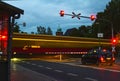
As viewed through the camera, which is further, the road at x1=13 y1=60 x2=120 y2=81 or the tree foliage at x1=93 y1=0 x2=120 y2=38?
the tree foliage at x1=93 y1=0 x2=120 y2=38

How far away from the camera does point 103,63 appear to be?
123 ft

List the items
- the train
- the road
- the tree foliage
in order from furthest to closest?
the tree foliage < the train < the road

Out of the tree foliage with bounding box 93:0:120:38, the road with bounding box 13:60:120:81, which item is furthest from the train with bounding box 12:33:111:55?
the road with bounding box 13:60:120:81

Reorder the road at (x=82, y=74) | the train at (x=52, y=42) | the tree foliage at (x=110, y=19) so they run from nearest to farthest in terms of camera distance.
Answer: the road at (x=82, y=74) < the train at (x=52, y=42) < the tree foliage at (x=110, y=19)

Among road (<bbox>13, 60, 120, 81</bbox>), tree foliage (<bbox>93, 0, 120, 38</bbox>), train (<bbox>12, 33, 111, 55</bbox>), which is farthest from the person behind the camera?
tree foliage (<bbox>93, 0, 120, 38</bbox>)

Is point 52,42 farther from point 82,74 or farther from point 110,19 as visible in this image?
point 82,74

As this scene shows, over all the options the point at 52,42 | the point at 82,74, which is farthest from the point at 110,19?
the point at 82,74

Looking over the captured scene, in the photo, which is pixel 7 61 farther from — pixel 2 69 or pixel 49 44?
pixel 49 44

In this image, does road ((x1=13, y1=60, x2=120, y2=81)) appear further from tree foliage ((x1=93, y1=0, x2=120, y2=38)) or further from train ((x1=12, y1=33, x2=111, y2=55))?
tree foliage ((x1=93, y1=0, x2=120, y2=38))

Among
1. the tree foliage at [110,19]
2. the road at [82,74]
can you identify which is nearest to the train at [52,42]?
the tree foliage at [110,19]

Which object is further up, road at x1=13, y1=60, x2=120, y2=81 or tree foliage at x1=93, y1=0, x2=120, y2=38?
tree foliage at x1=93, y1=0, x2=120, y2=38

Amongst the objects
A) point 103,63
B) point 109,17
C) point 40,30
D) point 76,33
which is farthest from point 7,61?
point 40,30

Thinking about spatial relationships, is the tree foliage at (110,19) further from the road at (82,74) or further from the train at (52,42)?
the road at (82,74)

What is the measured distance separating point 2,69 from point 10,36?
1.17 m
